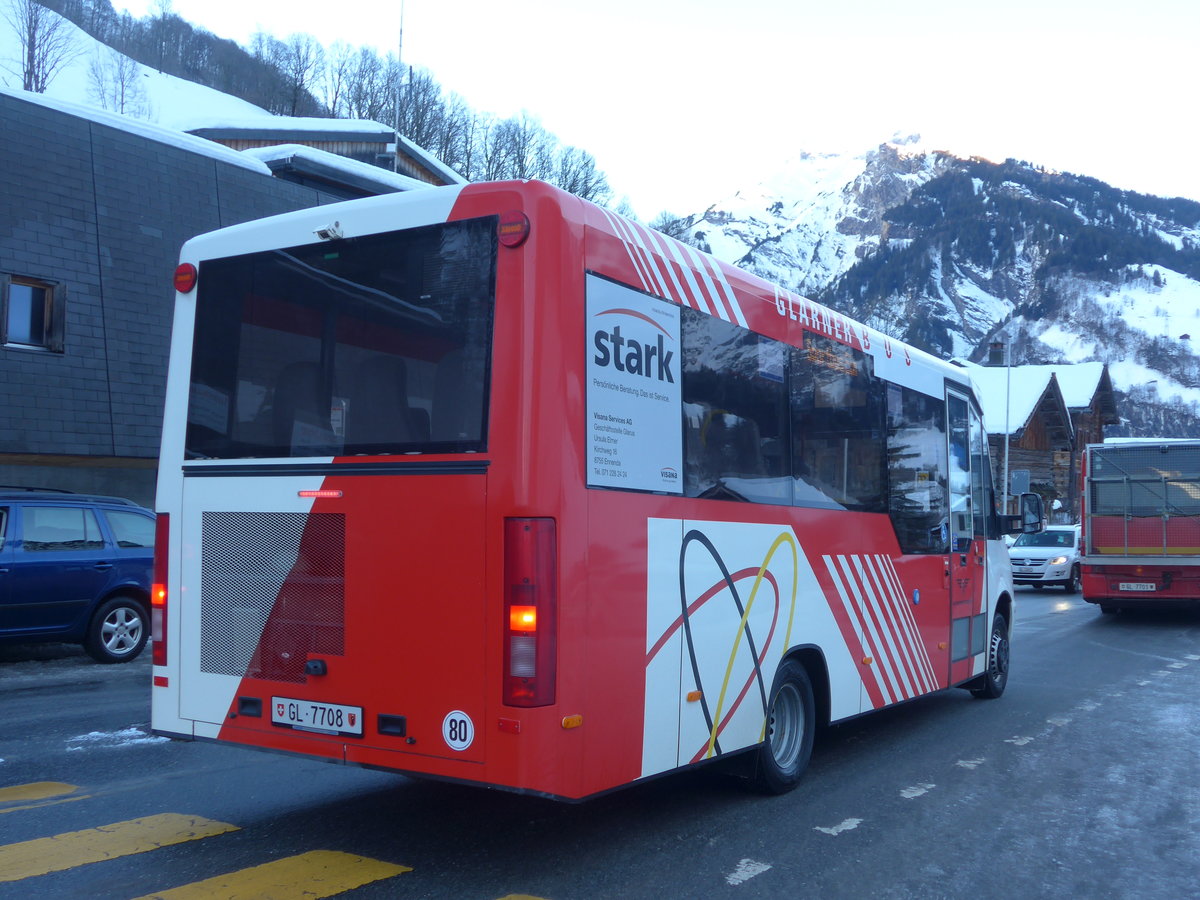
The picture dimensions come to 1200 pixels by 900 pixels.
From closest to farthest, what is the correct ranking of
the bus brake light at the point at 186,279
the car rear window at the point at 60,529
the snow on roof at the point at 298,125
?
the bus brake light at the point at 186,279 < the car rear window at the point at 60,529 < the snow on roof at the point at 298,125

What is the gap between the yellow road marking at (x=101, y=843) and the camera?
4965mm

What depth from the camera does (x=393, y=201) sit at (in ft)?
17.2

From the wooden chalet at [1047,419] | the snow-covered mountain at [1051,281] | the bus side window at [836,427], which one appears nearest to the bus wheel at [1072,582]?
the bus side window at [836,427]

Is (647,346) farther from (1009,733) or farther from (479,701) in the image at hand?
(1009,733)

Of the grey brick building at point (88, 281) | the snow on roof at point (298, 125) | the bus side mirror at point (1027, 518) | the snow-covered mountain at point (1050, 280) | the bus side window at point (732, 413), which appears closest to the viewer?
the bus side window at point (732, 413)

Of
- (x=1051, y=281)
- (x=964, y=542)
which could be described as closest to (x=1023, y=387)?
(x=964, y=542)

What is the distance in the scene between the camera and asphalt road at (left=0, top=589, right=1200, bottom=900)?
195 inches

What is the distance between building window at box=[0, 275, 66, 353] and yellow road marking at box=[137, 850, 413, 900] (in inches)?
647

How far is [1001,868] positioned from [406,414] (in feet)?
11.5

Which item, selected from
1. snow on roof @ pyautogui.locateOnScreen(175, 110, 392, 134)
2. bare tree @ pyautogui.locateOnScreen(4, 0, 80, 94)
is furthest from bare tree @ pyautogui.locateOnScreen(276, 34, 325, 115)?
snow on roof @ pyautogui.locateOnScreen(175, 110, 392, 134)

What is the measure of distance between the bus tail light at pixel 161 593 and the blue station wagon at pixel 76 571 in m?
6.29

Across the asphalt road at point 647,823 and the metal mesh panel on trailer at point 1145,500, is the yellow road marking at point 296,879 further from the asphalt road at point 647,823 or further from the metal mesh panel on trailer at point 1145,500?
the metal mesh panel on trailer at point 1145,500

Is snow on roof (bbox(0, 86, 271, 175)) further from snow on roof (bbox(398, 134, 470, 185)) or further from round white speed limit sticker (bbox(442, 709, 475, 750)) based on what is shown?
round white speed limit sticker (bbox(442, 709, 475, 750))

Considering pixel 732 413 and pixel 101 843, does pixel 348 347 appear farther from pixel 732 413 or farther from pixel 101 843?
pixel 101 843
